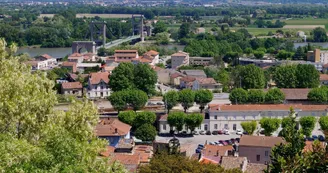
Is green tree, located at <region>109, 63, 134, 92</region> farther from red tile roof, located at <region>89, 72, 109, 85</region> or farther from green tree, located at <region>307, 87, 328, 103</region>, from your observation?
green tree, located at <region>307, 87, 328, 103</region>

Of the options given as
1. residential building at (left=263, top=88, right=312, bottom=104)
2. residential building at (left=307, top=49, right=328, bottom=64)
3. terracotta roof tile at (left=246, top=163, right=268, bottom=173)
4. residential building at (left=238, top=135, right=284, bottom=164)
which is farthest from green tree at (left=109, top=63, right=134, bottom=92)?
residential building at (left=307, top=49, right=328, bottom=64)

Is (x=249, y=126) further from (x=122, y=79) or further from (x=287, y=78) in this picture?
(x=287, y=78)

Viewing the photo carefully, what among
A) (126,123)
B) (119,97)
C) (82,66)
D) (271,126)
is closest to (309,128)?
(271,126)

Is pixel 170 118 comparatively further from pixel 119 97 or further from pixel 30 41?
pixel 30 41

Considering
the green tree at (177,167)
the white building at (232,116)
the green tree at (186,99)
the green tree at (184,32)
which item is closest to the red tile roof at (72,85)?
the green tree at (186,99)

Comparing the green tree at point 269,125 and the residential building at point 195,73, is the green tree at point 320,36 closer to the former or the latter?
the residential building at point 195,73
